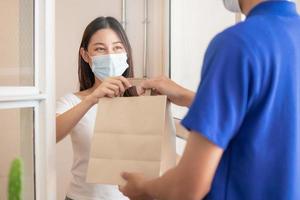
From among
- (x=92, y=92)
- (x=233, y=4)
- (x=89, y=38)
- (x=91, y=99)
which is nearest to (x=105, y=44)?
(x=89, y=38)

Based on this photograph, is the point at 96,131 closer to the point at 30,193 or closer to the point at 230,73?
the point at 30,193

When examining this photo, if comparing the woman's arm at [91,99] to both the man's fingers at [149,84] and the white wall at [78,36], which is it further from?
the white wall at [78,36]

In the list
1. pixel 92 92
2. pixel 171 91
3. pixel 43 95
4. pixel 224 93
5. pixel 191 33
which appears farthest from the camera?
pixel 191 33

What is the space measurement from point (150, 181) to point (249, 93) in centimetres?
29

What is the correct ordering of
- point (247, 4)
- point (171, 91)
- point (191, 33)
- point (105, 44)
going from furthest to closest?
point (191, 33) < point (105, 44) < point (171, 91) < point (247, 4)

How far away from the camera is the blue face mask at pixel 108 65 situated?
127 cm

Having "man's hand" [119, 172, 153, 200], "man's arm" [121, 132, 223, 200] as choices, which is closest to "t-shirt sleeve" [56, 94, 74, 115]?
"man's hand" [119, 172, 153, 200]

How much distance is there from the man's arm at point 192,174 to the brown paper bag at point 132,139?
0.52 feet

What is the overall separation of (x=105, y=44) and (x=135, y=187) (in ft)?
2.22

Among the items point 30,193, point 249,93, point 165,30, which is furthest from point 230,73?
point 165,30

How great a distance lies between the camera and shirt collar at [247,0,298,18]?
65 centimetres

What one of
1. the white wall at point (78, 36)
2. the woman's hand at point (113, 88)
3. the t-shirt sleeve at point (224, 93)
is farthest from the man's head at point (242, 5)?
the white wall at point (78, 36)

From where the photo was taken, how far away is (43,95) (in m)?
0.83

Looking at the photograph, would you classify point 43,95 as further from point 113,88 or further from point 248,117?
point 248,117
